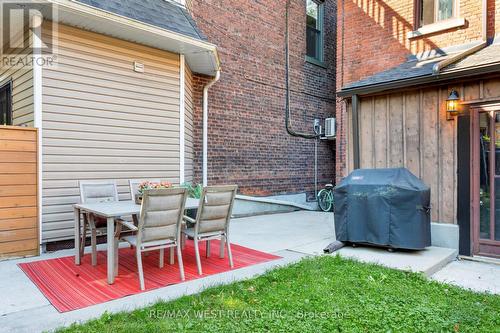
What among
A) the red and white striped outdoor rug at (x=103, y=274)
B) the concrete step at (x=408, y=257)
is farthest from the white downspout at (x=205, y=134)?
the concrete step at (x=408, y=257)

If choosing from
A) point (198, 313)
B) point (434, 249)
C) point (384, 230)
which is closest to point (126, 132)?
point (198, 313)

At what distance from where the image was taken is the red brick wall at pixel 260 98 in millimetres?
7656

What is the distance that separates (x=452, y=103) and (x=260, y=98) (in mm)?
4613

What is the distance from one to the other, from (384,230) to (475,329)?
2.10 m

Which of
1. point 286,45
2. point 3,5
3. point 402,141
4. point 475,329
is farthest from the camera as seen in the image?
point 286,45

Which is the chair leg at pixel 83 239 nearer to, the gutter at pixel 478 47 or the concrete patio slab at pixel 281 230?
the concrete patio slab at pixel 281 230

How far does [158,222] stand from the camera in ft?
11.8

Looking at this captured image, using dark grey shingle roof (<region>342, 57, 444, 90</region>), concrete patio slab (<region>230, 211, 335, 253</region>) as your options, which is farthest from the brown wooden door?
concrete patio slab (<region>230, 211, 335, 253</region>)

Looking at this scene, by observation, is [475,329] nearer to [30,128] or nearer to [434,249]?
[434,249]

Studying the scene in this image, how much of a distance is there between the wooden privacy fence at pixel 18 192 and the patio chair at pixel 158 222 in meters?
1.60

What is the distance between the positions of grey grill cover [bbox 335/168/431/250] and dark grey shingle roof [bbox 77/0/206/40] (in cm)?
361

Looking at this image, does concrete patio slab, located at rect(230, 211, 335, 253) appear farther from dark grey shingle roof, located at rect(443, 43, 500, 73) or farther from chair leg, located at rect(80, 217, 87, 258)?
dark grey shingle roof, located at rect(443, 43, 500, 73)

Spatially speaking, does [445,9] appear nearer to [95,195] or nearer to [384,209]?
[384,209]

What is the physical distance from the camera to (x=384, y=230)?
190 inches
